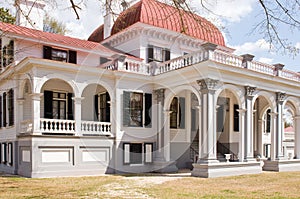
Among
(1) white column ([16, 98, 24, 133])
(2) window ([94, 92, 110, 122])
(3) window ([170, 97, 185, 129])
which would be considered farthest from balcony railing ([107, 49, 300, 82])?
(1) white column ([16, 98, 24, 133])

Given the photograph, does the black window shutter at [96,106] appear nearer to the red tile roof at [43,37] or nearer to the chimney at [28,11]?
the red tile roof at [43,37]

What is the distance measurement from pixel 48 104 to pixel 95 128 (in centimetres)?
272

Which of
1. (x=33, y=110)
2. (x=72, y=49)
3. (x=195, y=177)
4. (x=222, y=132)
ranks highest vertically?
(x=72, y=49)

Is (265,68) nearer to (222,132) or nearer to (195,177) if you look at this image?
(222,132)

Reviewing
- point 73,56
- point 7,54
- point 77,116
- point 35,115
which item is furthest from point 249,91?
point 7,54

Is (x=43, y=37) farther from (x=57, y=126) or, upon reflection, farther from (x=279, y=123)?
(x=279, y=123)

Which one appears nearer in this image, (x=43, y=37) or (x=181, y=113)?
(x=43, y=37)

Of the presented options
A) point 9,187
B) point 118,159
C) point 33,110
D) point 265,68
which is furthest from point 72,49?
point 265,68

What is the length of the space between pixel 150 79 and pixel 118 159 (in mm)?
4829

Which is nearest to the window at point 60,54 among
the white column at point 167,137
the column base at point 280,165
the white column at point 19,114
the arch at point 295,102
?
the white column at point 19,114

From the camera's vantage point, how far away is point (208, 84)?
16812 mm

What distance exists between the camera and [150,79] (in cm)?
1992

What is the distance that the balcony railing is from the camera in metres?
17.5

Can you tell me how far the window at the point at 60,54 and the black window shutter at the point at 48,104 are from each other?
88.8 inches
